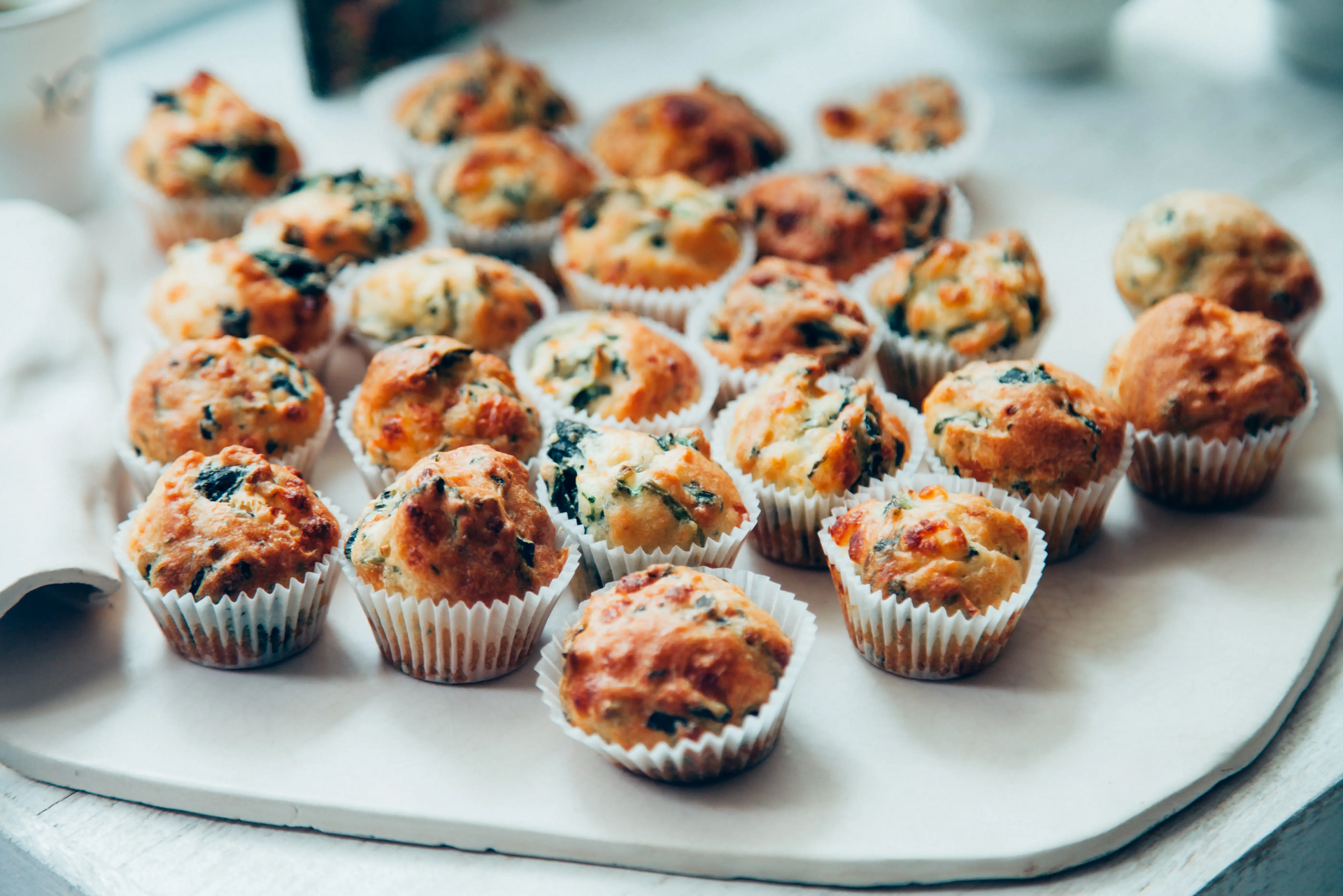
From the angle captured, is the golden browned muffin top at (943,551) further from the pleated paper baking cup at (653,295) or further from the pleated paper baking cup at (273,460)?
the pleated paper baking cup at (273,460)

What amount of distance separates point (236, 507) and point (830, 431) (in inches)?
51.0

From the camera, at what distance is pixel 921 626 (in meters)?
2.57

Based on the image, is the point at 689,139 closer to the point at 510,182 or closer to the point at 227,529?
the point at 510,182

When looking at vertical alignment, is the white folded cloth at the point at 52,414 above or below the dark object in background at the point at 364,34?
below

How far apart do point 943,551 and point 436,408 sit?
120cm

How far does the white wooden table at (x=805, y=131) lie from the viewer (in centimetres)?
231

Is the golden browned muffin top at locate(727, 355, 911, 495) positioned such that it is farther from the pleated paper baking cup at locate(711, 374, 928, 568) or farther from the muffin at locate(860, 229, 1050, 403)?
the muffin at locate(860, 229, 1050, 403)

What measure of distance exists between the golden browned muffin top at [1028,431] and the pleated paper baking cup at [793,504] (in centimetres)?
12

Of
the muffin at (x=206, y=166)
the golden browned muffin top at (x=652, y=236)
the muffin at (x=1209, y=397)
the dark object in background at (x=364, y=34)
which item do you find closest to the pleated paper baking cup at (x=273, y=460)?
the golden browned muffin top at (x=652, y=236)

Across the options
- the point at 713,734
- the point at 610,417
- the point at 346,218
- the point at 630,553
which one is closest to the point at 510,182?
the point at 346,218

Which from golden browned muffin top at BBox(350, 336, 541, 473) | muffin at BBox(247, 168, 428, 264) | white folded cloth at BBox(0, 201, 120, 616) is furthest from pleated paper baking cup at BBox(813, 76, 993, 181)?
white folded cloth at BBox(0, 201, 120, 616)

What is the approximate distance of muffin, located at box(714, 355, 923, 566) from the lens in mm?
2846

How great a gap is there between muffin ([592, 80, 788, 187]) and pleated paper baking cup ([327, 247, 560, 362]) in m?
0.71

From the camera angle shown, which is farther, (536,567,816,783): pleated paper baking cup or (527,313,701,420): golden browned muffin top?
(527,313,701,420): golden browned muffin top
